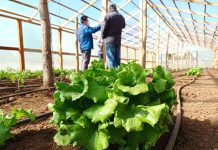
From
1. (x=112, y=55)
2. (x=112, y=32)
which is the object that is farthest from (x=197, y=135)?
(x=112, y=32)

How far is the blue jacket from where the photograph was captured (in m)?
6.82

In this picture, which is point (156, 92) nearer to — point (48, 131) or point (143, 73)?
point (143, 73)

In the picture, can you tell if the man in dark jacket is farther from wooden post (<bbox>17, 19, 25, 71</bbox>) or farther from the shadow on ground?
wooden post (<bbox>17, 19, 25, 71</bbox>)

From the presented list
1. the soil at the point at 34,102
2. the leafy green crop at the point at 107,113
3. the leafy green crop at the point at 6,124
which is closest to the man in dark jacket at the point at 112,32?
the soil at the point at 34,102

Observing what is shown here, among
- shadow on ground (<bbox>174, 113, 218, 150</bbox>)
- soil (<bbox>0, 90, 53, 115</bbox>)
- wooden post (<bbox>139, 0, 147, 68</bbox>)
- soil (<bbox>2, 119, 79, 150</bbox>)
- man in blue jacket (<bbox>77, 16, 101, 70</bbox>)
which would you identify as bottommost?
shadow on ground (<bbox>174, 113, 218, 150</bbox>)

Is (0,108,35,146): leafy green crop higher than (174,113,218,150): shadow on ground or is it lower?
higher

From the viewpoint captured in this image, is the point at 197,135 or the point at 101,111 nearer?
the point at 101,111

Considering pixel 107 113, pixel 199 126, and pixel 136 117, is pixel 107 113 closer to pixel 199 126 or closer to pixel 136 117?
pixel 136 117

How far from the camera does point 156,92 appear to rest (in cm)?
270

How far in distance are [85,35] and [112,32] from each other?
881 mm

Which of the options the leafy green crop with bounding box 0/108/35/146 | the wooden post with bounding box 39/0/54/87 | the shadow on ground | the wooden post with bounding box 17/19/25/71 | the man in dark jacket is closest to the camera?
the leafy green crop with bounding box 0/108/35/146

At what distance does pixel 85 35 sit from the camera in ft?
22.5

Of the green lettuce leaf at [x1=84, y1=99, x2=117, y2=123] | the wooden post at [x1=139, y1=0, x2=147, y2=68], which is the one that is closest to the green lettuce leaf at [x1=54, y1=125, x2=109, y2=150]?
the green lettuce leaf at [x1=84, y1=99, x2=117, y2=123]

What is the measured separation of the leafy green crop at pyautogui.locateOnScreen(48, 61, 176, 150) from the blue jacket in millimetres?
4582
